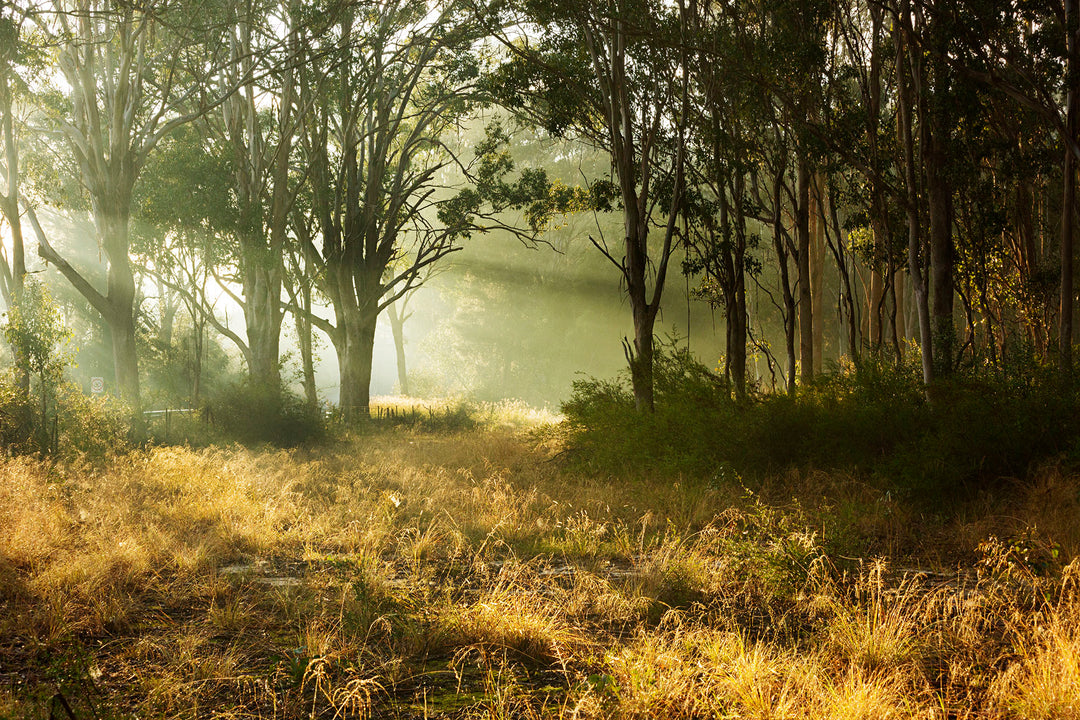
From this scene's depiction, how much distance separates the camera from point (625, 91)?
12.5 metres

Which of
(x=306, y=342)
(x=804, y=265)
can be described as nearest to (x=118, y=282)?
(x=306, y=342)

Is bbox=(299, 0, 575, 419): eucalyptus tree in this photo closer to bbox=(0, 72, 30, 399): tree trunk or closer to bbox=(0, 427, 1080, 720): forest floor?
bbox=(0, 72, 30, 399): tree trunk

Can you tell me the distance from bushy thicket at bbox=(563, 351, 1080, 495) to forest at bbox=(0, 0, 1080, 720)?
0.05 meters

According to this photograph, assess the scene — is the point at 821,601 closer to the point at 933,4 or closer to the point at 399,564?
the point at 399,564

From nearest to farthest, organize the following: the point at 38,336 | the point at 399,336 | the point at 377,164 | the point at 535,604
→ 1. the point at 535,604
2. the point at 38,336
3. the point at 377,164
4. the point at 399,336

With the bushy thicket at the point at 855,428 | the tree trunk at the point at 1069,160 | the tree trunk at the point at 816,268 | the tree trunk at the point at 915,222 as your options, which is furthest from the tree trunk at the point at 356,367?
the tree trunk at the point at 1069,160

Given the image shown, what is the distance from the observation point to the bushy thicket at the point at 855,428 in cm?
770

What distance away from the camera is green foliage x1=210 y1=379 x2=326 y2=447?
17234mm

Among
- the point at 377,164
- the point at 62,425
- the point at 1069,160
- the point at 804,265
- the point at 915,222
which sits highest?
the point at 377,164

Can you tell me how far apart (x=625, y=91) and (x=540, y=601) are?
9.63 metres

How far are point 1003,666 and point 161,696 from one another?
413 centimetres

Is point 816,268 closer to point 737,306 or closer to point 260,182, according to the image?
point 737,306

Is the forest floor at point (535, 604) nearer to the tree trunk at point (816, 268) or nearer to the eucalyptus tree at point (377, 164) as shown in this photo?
the eucalyptus tree at point (377, 164)

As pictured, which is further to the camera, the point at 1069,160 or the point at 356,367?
the point at 356,367
